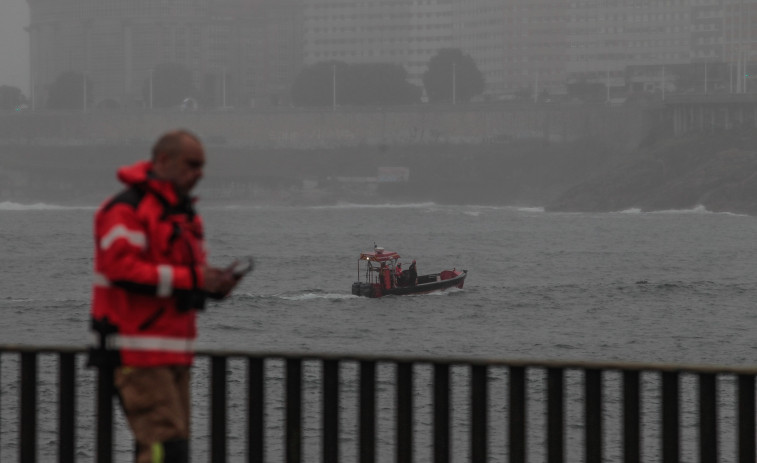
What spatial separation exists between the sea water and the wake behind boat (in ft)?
2.22

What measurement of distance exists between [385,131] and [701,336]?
148 meters

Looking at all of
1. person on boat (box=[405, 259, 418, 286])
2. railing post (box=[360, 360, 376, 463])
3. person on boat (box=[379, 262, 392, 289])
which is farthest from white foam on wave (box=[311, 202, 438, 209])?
railing post (box=[360, 360, 376, 463])

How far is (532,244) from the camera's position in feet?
332

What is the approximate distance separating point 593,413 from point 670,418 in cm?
49

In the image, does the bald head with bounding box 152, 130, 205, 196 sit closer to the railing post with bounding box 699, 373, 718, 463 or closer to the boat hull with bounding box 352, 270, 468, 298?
the railing post with bounding box 699, 373, 718, 463

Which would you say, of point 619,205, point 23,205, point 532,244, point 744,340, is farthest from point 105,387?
point 23,205

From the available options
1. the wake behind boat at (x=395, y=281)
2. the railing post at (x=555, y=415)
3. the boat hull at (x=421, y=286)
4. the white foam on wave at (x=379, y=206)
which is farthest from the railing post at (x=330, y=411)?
the white foam on wave at (x=379, y=206)

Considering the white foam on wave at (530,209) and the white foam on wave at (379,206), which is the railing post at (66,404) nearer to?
the white foam on wave at (530,209)

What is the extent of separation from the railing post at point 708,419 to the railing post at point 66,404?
400 cm

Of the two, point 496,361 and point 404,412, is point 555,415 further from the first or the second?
point 404,412

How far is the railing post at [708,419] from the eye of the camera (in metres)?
8.59

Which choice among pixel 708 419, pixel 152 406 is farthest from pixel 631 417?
pixel 152 406

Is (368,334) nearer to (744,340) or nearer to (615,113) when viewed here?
(744,340)

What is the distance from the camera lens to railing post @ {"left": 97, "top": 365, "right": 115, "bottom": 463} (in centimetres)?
842
